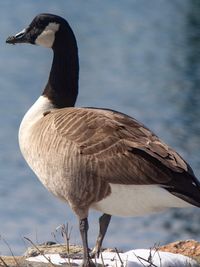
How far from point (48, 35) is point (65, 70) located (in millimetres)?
267

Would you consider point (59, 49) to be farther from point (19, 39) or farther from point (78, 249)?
point (78, 249)

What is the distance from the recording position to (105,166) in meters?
6.48

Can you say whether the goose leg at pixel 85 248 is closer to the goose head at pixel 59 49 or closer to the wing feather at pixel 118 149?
the wing feather at pixel 118 149

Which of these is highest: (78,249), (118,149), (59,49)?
(59,49)

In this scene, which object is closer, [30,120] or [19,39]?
A: [30,120]

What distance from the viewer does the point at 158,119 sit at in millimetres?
19109

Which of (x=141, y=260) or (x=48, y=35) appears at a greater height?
(x=48, y=35)

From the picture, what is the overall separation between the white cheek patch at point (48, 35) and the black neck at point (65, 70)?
0.14 ft

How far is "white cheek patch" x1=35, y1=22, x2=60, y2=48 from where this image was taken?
295 inches

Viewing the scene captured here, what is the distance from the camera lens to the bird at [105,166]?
633 centimetres

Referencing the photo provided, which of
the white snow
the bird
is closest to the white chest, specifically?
the bird

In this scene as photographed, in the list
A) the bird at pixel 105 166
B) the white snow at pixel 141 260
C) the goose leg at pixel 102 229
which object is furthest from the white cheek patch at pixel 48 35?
the white snow at pixel 141 260

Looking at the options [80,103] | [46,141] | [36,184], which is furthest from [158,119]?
[46,141]

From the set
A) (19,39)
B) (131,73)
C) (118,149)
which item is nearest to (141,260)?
(118,149)
